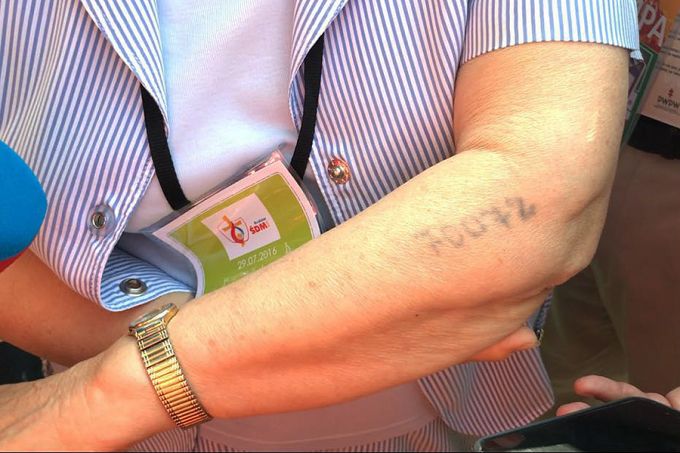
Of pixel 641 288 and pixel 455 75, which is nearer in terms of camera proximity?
pixel 455 75

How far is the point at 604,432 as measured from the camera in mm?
577

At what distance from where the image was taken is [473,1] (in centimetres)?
84

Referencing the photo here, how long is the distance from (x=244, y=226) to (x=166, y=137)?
157mm

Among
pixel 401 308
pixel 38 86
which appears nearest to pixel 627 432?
pixel 401 308

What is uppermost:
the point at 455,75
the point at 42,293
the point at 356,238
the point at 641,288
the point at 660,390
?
the point at 455,75

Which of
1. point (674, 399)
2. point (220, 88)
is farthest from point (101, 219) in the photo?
point (674, 399)

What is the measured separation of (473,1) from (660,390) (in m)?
0.66

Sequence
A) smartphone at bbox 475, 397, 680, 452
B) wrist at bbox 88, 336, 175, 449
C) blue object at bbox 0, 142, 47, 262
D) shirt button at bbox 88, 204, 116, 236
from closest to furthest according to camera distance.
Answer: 1. smartphone at bbox 475, 397, 680, 452
2. blue object at bbox 0, 142, 47, 262
3. wrist at bbox 88, 336, 175, 449
4. shirt button at bbox 88, 204, 116, 236

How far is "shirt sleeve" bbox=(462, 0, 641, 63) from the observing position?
0.77m

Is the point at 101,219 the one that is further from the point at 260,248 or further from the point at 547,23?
the point at 547,23

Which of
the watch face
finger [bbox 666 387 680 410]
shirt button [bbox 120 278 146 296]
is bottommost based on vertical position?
finger [bbox 666 387 680 410]

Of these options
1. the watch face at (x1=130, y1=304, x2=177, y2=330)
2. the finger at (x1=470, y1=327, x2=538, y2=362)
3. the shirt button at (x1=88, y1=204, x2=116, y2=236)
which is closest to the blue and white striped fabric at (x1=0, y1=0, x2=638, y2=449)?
the shirt button at (x1=88, y1=204, x2=116, y2=236)

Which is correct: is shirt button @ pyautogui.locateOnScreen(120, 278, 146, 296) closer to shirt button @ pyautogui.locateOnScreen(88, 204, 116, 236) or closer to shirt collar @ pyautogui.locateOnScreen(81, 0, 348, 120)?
shirt button @ pyautogui.locateOnScreen(88, 204, 116, 236)

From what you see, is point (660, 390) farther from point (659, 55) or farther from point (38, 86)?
point (38, 86)
